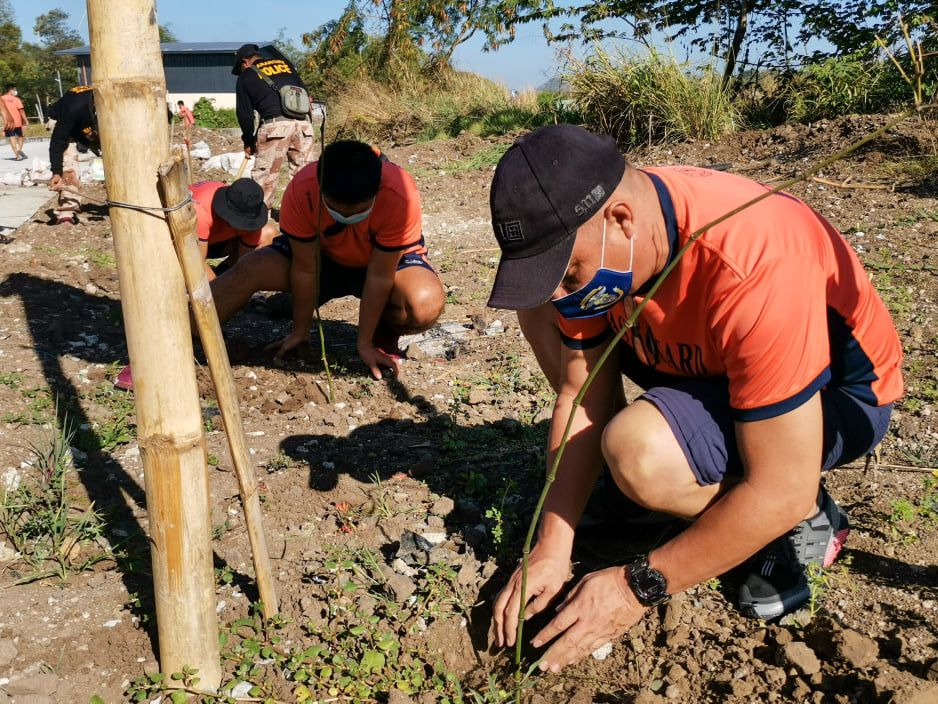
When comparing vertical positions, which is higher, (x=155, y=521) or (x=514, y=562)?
(x=155, y=521)

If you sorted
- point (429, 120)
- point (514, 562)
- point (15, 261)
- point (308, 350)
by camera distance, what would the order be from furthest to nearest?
point (429, 120), point (15, 261), point (308, 350), point (514, 562)

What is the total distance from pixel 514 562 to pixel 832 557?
3.01 feet

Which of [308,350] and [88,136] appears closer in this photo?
[308,350]

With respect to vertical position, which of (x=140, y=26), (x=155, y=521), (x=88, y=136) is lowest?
(x=155, y=521)

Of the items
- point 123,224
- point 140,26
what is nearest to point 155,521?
point 123,224

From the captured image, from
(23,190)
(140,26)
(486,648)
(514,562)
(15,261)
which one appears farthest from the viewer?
(23,190)

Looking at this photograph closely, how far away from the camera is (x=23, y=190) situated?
9758 millimetres

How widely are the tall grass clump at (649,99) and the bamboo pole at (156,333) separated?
6909 mm

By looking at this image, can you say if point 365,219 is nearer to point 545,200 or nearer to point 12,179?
point 545,200

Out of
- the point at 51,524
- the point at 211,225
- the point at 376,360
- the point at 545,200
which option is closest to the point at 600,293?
the point at 545,200

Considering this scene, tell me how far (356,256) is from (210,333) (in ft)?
7.59

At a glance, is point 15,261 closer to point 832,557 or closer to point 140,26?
point 140,26

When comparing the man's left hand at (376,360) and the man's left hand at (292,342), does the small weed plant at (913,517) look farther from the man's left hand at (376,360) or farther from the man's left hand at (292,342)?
the man's left hand at (292,342)

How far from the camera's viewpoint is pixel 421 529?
102 inches
